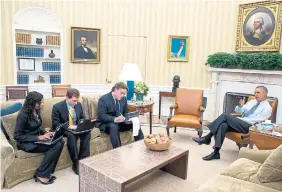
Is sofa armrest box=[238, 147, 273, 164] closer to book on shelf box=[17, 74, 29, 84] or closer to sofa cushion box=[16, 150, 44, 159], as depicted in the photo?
sofa cushion box=[16, 150, 44, 159]

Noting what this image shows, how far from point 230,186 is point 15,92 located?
15.3 ft

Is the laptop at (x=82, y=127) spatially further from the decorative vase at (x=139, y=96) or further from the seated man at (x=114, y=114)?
the decorative vase at (x=139, y=96)

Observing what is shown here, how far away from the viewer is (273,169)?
6.64 feet

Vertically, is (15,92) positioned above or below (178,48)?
below

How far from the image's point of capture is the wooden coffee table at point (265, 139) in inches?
114

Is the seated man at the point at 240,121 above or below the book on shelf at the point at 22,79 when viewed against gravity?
below

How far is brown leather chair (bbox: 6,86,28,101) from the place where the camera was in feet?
16.6

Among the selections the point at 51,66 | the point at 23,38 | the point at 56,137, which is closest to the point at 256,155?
the point at 56,137

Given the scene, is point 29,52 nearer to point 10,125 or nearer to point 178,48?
Answer: point 10,125

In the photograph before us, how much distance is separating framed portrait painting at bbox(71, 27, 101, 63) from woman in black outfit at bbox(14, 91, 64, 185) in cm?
309

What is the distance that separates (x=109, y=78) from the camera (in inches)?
235

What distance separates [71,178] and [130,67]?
88.9 inches

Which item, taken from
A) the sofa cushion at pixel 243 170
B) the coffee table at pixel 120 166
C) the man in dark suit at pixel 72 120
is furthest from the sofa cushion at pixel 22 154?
the sofa cushion at pixel 243 170

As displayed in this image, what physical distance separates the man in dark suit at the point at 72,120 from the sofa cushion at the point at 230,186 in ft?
5.53
